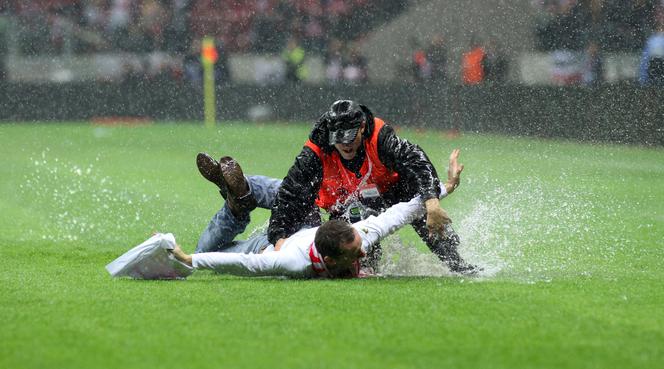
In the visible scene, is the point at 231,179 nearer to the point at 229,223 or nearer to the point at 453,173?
the point at 229,223

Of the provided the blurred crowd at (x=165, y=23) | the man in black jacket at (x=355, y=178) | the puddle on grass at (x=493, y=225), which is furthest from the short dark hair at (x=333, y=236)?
the blurred crowd at (x=165, y=23)

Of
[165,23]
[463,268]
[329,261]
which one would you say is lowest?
[463,268]

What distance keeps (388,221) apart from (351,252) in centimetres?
39

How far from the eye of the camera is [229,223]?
26.3ft

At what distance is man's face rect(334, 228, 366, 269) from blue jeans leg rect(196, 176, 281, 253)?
1.14m

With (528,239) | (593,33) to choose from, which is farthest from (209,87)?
(528,239)

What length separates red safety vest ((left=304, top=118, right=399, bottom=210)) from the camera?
7.45 m

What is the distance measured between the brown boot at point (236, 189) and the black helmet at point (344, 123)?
1065 millimetres

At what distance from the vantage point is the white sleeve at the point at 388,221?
7016mm

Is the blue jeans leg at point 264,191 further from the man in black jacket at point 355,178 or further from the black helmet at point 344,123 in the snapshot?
the black helmet at point 344,123

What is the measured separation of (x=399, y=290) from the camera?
6754 mm

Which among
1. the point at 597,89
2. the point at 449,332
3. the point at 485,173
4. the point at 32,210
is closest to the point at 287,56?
the point at 597,89

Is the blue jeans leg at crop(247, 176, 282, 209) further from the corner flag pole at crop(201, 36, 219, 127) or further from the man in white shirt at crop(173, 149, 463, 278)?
the corner flag pole at crop(201, 36, 219, 127)

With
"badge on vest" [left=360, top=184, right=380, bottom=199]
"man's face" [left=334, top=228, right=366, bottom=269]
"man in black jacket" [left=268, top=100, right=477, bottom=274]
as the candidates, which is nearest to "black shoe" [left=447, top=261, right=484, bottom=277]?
"man in black jacket" [left=268, top=100, right=477, bottom=274]
